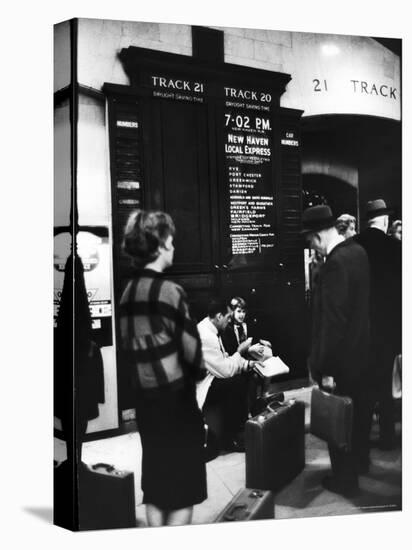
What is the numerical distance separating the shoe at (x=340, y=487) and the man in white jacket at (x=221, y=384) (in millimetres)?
645

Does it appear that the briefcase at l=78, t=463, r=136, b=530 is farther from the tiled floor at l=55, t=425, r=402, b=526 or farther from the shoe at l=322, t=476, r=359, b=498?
the shoe at l=322, t=476, r=359, b=498

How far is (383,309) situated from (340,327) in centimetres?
36

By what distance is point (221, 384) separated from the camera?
16.5ft

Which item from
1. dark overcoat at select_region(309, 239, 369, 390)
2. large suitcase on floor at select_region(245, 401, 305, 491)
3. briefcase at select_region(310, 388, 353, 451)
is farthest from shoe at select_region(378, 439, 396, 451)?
large suitcase on floor at select_region(245, 401, 305, 491)

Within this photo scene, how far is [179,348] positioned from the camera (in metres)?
4.80

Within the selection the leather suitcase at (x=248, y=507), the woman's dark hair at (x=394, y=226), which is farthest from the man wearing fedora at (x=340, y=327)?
the leather suitcase at (x=248, y=507)

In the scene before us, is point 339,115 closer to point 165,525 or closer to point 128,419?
point 128,419

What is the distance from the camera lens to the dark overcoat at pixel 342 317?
5.28m

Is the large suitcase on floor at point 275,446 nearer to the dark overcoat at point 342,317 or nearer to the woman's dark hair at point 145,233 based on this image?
the dark overcoat at point 342,317

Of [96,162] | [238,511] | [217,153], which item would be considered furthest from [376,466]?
[96,162]

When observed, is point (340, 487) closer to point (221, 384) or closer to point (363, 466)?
point (363, 466)

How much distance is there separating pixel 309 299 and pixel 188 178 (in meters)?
1.12

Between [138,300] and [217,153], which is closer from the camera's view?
[138,300]

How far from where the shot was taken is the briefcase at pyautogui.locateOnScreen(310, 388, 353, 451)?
17.4ft
